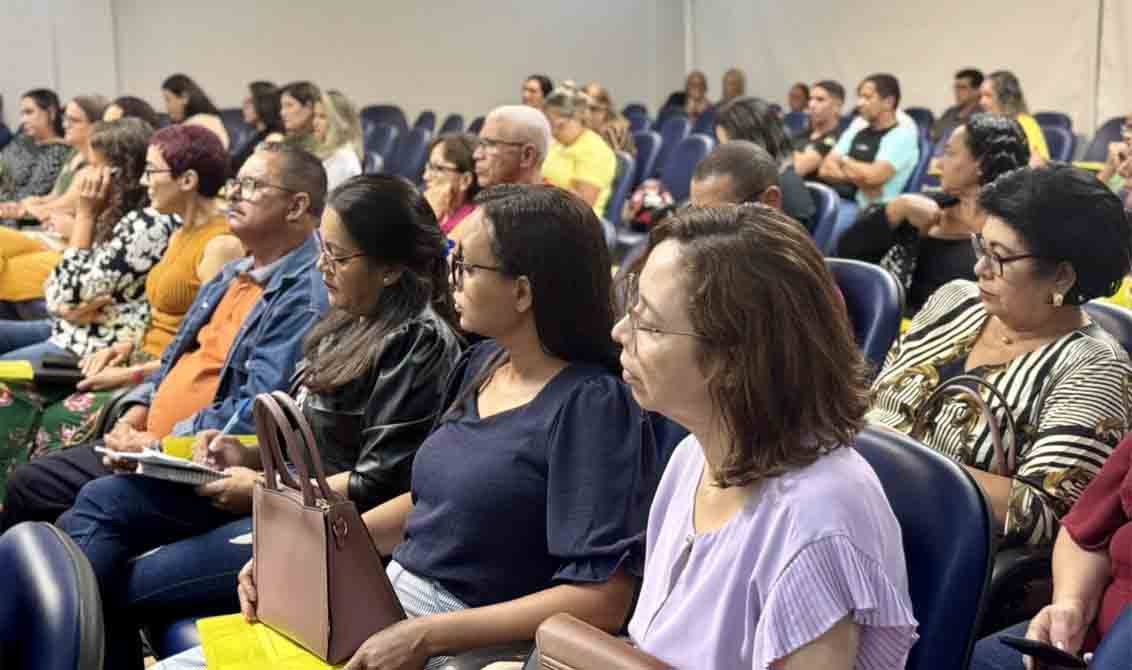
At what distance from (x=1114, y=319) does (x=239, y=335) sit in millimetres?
1786

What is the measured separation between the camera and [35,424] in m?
3.66

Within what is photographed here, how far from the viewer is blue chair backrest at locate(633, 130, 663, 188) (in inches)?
352

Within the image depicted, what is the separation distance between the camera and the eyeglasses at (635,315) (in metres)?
1.49

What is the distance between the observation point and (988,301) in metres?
2.41

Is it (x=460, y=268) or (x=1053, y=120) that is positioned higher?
(x=460, y=268)

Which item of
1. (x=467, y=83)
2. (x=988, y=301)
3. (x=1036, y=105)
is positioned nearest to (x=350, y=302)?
(x=988, y=301)

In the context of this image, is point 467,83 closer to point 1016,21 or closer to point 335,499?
point 1016,21

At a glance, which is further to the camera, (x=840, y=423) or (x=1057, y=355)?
(x=1057, y=355)

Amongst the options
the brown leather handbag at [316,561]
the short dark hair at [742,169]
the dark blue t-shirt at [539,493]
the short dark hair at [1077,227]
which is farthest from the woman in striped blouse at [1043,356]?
the short dark hair at [742,169]

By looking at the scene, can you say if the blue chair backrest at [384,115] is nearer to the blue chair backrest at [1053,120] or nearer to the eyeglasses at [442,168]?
the blue chair backrest at [1053,120]

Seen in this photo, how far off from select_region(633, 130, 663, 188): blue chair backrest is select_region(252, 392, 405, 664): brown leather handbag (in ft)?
22.9

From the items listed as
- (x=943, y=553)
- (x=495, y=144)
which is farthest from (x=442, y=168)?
(x=943, y=553)

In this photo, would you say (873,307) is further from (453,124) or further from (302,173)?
(453,124)

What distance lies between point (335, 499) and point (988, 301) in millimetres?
1183
